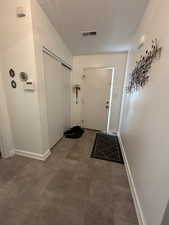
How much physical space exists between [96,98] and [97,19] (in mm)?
1975

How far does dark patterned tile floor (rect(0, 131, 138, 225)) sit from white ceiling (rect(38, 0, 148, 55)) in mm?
2636

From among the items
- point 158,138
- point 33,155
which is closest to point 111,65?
point 158,138

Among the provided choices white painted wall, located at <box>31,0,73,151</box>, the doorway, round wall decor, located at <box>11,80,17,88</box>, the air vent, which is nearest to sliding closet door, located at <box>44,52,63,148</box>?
the doorway

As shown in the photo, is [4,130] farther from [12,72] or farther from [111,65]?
[111,65]

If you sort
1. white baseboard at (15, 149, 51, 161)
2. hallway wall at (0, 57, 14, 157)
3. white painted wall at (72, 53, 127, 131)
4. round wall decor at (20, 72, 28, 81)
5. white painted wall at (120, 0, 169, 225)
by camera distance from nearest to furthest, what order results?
white painted wall at (120, 0, 169, 225)
round wall decor at (20, 72, 28, 81)
hallway wall at (0, 57, 14, 157)
white baseboard at (15, 149, 51, 161)
white painted wall at (72, 53, 127, 131)

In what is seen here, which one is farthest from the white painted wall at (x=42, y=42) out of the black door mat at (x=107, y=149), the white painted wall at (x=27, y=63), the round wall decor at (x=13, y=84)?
the black door mat at (x=107, y=149)

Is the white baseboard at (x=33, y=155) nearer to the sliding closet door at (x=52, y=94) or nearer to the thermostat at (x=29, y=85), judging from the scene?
the sliding closet door at (x=52, y=94)

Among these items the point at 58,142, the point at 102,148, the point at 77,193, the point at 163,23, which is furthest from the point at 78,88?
the point at 77,193

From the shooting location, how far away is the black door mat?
2113 mm

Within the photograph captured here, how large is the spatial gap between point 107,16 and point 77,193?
9.23 ft

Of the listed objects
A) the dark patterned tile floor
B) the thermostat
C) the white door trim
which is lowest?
the dark patterned tile floor

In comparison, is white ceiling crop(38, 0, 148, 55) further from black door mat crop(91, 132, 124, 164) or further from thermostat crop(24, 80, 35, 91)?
black door mat crop(91, 132, 124, 164)

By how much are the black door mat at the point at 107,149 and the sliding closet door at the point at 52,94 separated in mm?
1036

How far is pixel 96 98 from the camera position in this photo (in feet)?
10.9
